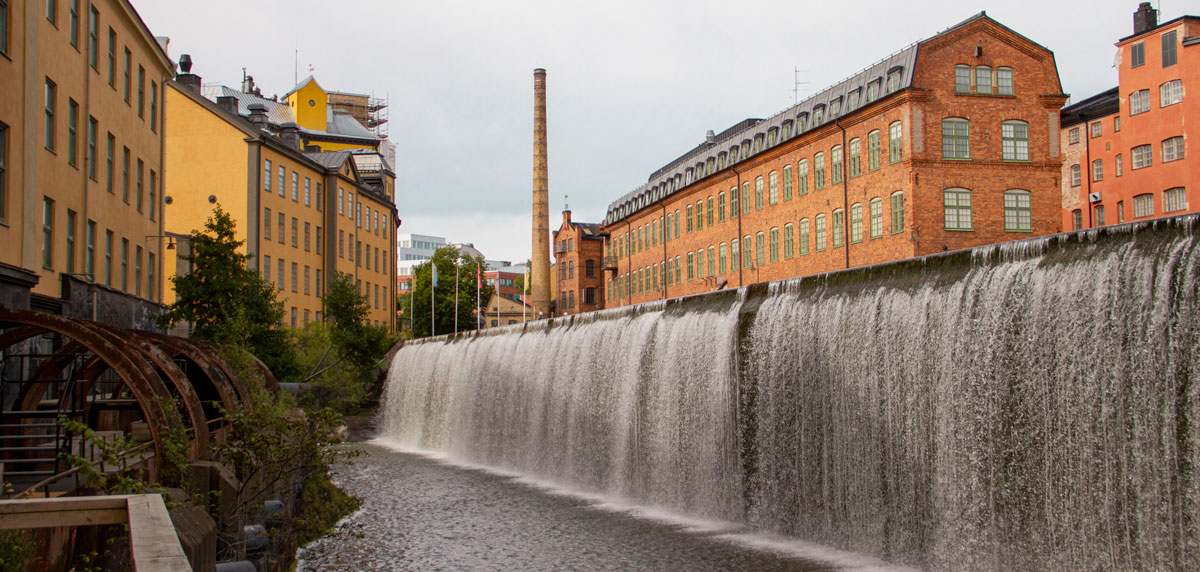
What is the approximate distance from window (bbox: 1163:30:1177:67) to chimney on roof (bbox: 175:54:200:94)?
50.6 m

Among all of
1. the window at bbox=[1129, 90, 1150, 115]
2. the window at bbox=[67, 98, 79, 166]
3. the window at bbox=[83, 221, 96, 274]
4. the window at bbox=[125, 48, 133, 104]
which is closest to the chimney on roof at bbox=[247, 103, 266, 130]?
the window at bbox=[125, 48, 133, 104]

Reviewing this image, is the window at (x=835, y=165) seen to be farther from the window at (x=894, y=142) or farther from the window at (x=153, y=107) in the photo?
the window at (x=153, y=107)

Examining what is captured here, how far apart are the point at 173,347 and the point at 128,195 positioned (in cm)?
1452

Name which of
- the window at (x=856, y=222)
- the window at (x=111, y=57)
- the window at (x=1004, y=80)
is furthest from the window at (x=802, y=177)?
the window at (x=111, y=57)

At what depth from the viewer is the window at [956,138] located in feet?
137

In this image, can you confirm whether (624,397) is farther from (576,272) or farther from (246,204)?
(576,272)

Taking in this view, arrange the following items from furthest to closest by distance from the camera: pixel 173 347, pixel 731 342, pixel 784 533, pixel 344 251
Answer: pixel 344 251 < pixel 731 342 < pixel 784 533 < pixel 173 347

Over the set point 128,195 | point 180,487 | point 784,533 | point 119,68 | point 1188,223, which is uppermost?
point 119,68

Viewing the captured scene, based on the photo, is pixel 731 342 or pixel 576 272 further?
pixel 576 272

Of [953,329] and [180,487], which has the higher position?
[953,329]

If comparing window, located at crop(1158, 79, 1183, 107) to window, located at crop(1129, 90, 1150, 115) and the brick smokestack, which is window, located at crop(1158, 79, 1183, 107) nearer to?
window, located at crop(1129, 90, 1150, 115)

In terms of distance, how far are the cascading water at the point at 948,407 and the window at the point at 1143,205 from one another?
136 ft

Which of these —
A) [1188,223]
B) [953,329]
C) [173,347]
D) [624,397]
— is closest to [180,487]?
[173,347]

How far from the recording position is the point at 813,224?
47.2 metres
